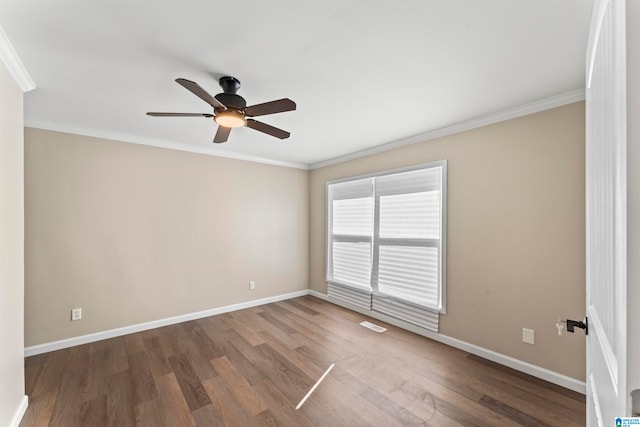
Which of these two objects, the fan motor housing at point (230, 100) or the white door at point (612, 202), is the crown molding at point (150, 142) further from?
the white door at point (612, 202)

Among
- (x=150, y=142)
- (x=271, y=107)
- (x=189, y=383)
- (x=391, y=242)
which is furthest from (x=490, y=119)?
(x=150, y=142)

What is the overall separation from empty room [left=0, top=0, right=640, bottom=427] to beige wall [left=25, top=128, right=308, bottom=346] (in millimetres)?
24

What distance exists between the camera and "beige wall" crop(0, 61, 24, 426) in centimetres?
166

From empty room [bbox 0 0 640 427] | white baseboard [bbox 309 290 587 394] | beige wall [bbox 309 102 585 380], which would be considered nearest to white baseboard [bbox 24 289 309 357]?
empty room [bbox 0 0 640 427]

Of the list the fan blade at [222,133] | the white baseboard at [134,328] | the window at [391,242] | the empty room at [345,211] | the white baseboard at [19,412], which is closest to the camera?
the empty room at [345,211]

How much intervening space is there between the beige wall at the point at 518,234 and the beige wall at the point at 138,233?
2.79m

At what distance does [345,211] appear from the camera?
4410 millimetres

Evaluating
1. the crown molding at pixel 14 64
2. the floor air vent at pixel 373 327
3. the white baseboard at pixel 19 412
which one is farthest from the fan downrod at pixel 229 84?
the floor air vent at pixel 373 327

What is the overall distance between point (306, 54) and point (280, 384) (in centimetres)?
255

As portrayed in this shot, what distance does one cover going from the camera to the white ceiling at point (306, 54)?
55.1 inches

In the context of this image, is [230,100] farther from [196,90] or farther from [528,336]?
[528,336]
